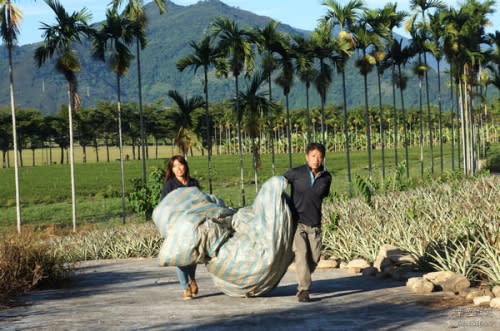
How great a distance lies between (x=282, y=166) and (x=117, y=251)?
233ft

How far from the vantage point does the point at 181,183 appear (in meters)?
9.52

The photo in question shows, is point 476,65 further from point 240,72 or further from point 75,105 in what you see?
point 75,105

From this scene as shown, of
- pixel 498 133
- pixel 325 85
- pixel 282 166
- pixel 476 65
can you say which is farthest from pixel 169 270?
pixel 498 133

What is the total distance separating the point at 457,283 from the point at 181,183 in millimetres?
3555

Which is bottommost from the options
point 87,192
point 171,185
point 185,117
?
point 87,192

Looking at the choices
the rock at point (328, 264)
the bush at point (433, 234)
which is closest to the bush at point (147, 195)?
the bush at point (433, 234)

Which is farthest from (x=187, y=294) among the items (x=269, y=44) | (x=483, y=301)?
(x=269, y=44)

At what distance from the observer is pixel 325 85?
4344 cm

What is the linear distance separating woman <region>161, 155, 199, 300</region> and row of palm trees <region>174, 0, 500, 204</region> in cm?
2625

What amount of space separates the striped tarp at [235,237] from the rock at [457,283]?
1.97 metres

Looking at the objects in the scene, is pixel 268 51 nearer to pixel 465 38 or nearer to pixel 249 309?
pixel 465 38

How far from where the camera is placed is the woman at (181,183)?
9469 millimetres

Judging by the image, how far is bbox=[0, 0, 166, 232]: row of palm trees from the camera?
30.1 meters

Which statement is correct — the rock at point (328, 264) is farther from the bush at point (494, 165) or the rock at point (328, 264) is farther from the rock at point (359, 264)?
the bush at point (494, 165)
